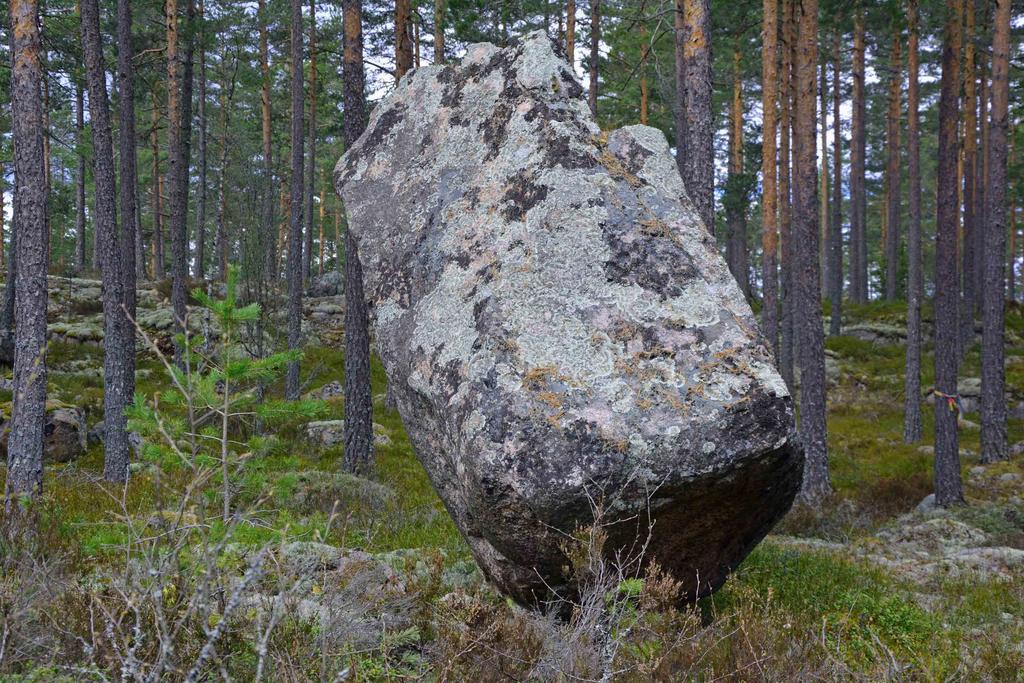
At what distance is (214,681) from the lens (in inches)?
120

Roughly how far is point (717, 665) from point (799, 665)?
40 centimetres

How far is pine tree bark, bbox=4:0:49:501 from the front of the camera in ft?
24.7

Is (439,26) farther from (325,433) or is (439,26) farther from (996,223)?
(996,223)

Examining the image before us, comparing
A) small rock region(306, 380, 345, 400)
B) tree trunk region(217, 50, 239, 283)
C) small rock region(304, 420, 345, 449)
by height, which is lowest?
small rock region(304, 420, 345, 449)

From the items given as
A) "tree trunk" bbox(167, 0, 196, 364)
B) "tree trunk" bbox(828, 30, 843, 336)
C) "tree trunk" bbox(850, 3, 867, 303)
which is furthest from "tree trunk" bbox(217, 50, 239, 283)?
"tree trunk" bbox(828, 30, 843, 336)

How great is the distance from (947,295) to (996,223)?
3.65 m

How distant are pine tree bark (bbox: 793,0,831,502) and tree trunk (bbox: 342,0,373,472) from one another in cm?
747

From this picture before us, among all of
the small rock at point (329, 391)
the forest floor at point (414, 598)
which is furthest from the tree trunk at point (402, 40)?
the small rock at point (329, 391)

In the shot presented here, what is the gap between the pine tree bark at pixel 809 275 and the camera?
1218 centimetres

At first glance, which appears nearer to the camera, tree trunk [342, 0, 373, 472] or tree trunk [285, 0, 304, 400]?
tree trunk [342, 0, 373, 472]

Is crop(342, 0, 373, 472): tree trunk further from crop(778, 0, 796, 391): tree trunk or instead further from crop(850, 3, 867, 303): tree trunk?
crop(850, 3, 867, 303): tree trunk

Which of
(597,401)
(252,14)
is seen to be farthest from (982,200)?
(597,401)

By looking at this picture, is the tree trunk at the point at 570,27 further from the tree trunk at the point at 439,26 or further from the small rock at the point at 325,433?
the small rock at the point at 325,433

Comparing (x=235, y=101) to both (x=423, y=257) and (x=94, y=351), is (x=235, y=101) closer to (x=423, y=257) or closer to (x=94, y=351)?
(x=94, y=351)
